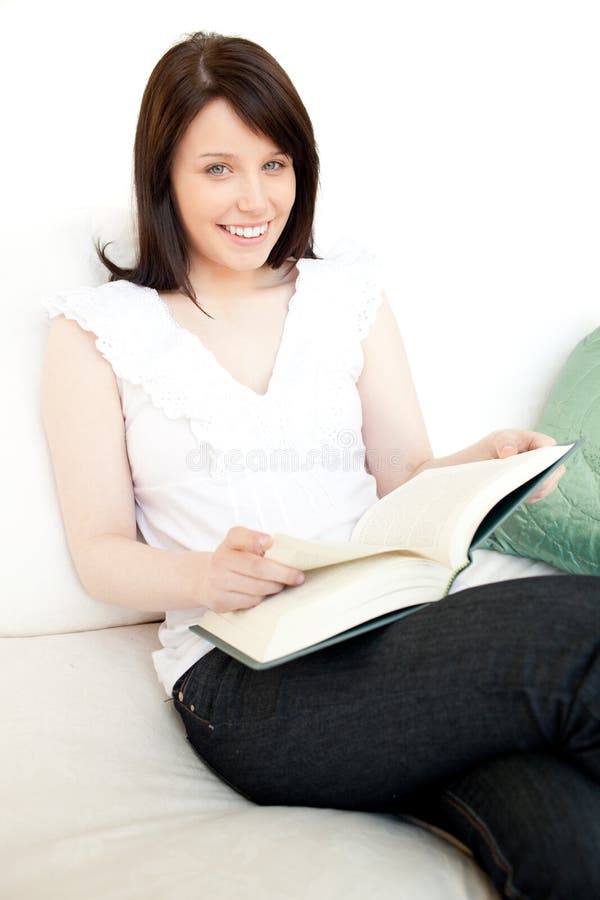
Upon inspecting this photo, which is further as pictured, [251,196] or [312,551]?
[251,196]

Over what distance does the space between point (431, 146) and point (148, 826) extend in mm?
1306

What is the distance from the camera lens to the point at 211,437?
122cm

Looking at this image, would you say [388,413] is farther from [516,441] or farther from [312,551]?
[312,551]

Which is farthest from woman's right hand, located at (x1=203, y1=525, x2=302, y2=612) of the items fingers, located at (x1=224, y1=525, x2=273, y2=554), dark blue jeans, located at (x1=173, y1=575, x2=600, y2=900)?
dark blue jeans, located at (x1=173, y1=575, x2=600, y2=900)

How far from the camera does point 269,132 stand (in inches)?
48.9

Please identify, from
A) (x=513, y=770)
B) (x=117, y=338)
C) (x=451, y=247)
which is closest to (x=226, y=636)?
(x=513, y=770)

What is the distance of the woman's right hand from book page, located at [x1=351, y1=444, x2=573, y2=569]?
0.46 feet

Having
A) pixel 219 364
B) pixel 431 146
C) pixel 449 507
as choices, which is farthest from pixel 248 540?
pixel 431 146

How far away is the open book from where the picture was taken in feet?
2.76

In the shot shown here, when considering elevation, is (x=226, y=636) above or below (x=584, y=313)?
below

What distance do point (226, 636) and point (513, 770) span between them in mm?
297

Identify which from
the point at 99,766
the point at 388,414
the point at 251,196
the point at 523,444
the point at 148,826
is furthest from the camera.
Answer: the point at 388,414

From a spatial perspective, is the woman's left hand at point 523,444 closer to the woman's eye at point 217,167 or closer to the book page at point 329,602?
the book page at point 329,602

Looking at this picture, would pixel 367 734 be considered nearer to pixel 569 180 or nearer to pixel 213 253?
pixel 213 253
